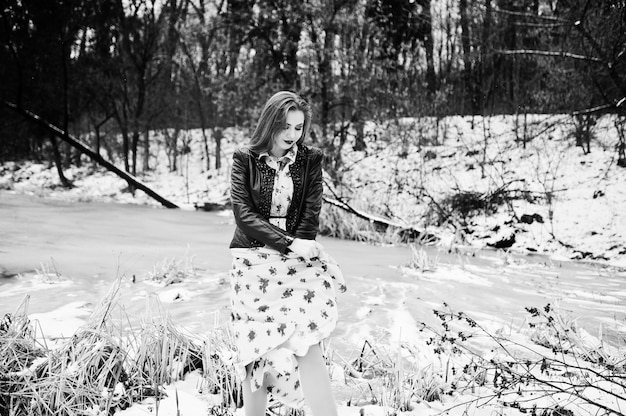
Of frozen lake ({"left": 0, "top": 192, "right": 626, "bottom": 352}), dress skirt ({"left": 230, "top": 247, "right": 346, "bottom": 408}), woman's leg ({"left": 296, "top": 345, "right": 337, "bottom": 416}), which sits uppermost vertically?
dress skirt ({"left": 230, "top": 247, "right": 346, "bottom": 408})

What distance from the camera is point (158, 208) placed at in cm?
1150

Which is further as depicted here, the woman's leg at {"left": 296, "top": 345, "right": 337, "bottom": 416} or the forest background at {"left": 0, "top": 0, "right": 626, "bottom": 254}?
the forest background at {"left": 0, "top": 0, "right": 626, "bottom": 254}

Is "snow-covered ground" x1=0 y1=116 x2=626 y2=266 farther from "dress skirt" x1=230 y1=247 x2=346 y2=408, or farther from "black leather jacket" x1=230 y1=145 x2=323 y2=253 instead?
"dress skirt" x1=230 y1=247 x2=346 y2=408

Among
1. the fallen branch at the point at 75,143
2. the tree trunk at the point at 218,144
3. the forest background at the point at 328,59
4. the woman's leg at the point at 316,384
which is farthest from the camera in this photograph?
the tree trunk at the point at 218,144

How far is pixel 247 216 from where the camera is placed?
194cm

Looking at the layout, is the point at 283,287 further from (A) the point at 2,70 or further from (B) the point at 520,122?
(B) the point at 520,122

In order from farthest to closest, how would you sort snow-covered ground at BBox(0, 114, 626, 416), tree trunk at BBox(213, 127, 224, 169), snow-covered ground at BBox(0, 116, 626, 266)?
tree trunk at BBox(213, 127, 224, 169) < snow-covered ground at BBox(0, 116, 626, 266) < snow-covered ground at BBox(0, 114, 626, 416)

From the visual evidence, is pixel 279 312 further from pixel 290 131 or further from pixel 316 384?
pixel 290 131

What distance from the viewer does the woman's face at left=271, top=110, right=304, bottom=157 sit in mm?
2014

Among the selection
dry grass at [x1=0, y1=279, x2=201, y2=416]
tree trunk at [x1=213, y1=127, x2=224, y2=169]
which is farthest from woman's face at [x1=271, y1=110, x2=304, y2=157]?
tree trunk at [x1=213, y1=127, x2=224, y2=169]

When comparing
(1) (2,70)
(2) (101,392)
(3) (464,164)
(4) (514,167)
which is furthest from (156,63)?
(2) (101,392)

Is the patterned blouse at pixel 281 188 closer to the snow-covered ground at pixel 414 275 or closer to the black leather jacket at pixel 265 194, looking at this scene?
the black leather jacket at pixel 265 194

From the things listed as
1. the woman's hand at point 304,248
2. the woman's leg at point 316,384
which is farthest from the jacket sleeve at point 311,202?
the woman's leg at point 316,384

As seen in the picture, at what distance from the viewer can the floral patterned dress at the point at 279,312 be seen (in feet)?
5.95
